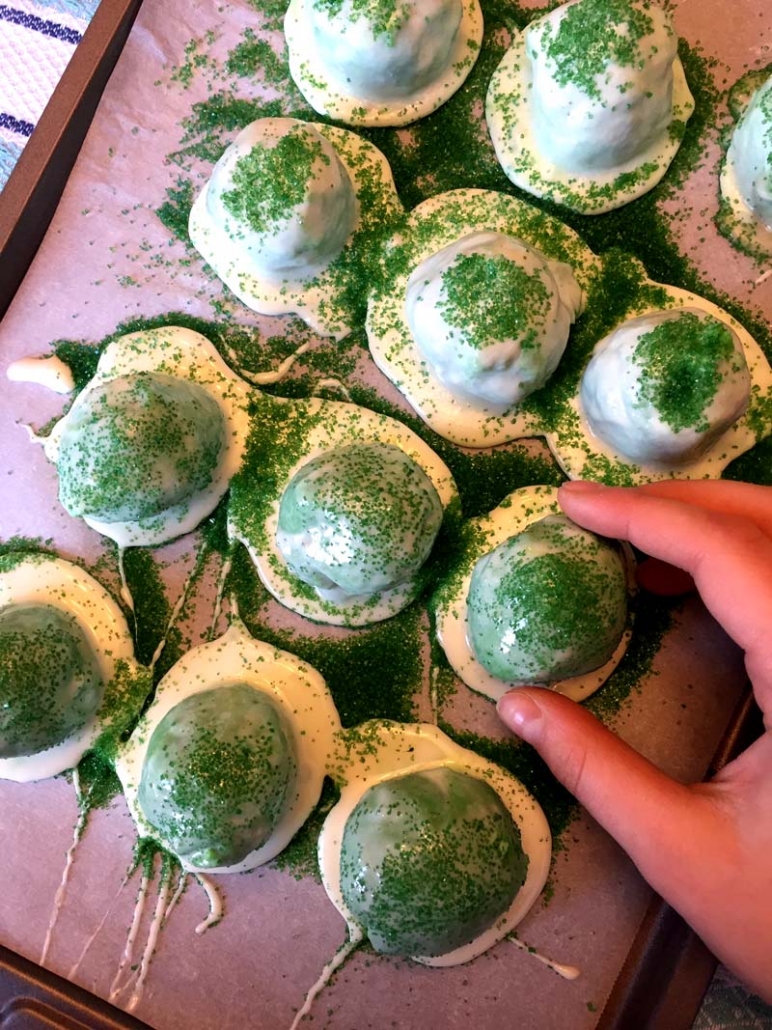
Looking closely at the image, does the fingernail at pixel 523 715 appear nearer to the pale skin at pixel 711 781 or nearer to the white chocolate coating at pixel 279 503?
the pale skin at pixel 711 781

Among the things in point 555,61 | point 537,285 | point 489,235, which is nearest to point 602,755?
point 537,285

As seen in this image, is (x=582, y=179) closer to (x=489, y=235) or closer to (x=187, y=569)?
(x=489, y=235)

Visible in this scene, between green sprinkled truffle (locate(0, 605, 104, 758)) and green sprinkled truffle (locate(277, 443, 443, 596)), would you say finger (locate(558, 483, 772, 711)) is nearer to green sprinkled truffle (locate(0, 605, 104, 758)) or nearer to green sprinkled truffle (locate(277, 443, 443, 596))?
green sprinkled truffle (locate(277, 443, 443, 596))

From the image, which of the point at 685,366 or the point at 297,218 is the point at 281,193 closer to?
the point at 297,218

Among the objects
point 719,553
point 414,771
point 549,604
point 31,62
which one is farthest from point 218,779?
point 31,62

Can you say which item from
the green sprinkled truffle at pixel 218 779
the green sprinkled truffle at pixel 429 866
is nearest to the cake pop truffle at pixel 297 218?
the green sprinkled truffle at pixel 218 779
